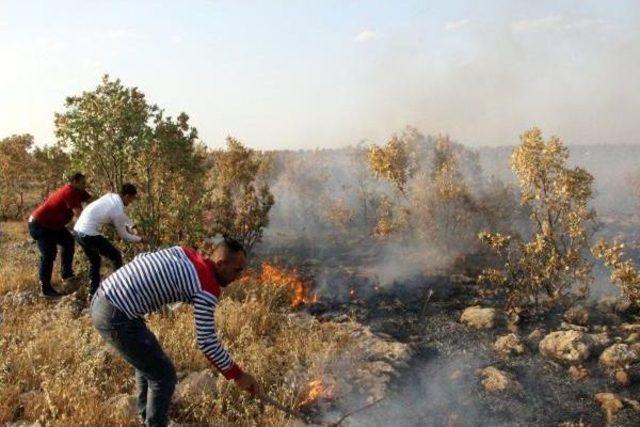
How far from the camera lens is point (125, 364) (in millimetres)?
6168

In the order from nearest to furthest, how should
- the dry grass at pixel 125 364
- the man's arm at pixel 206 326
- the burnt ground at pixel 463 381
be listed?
the man's arm at pixel 206 326, the dry grass at pixel 125 364, the burnt ground at pixel 463 381

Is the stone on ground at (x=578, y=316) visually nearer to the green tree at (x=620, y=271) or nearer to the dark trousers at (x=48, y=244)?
the green tree at (x=620, y=271)

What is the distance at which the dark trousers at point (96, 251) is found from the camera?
7.42 m

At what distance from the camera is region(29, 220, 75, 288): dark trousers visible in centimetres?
804

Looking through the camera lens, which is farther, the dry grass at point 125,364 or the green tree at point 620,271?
the green tree at point 620,271

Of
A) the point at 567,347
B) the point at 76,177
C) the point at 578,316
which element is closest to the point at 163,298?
the point at 76,177

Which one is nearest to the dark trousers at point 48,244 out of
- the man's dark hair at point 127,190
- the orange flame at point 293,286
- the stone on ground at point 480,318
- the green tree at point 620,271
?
the man's dark hair at point 127,190

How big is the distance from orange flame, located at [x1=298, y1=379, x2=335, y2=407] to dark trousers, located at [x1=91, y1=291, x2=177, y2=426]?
2.03 metres

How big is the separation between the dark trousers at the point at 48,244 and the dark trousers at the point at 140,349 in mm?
4576

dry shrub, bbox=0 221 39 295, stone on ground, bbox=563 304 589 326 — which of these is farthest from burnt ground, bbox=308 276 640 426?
dry shrub, bbox=0 221 39 295

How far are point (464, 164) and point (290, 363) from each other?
56.5ft

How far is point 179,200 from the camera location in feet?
31.3

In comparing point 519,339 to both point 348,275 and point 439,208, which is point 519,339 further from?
point 439,208

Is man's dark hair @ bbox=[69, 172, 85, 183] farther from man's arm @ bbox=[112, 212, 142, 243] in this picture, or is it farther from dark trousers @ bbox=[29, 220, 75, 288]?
man's arm @ bbox=[112, 212, 142, 243]
